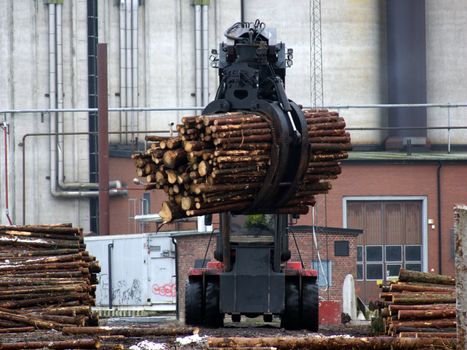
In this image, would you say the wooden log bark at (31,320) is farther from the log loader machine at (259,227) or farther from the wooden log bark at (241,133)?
the log loader machine at (259,227)

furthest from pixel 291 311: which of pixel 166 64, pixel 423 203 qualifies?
pixel 166 64

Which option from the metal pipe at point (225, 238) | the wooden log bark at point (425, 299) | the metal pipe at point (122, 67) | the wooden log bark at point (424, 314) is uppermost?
the metal pipe at point (122, 67)

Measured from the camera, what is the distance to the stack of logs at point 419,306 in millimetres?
17766

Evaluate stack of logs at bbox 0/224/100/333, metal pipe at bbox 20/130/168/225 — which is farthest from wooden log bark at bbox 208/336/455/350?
metal pipe at bbox 20/130/168/225

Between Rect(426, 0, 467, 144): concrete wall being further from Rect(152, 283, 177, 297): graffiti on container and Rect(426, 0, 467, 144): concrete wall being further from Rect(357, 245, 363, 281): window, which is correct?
Rect(152, 283, 177, 297): graffiti on container

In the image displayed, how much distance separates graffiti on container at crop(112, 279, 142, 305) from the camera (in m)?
43.2

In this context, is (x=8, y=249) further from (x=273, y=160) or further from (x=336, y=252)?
(x=336, y=252)

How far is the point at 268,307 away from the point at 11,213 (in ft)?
97.5

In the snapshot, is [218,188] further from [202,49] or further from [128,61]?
[202,49]

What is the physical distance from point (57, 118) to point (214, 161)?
3143cm

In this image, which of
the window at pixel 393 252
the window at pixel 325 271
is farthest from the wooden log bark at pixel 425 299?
the window at pixel 393 252

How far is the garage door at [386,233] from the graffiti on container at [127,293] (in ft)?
29.9

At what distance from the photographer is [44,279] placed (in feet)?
70.1

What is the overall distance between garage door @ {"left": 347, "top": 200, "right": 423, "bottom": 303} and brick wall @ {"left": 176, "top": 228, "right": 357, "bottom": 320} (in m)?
5.67
